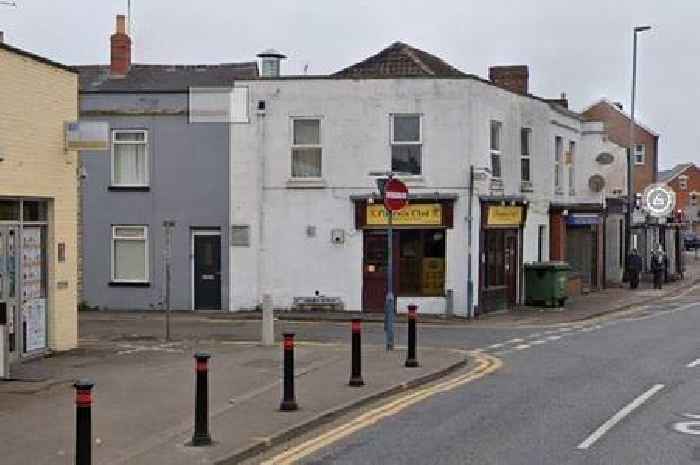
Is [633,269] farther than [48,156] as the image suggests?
Yes

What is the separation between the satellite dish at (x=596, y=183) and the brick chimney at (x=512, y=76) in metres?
4.43

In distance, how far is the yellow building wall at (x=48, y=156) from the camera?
1655 cm

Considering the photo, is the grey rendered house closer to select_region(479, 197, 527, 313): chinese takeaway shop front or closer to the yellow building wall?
select_region(479, 197, 527, 313): chinese takeaway shop front

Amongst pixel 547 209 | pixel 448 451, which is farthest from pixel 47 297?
pixel 547 209

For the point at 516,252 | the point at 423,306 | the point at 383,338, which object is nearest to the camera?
the point at 383,338

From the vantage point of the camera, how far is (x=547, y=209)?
3628cm

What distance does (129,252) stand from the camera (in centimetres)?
3048

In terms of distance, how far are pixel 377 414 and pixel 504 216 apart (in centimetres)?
1947

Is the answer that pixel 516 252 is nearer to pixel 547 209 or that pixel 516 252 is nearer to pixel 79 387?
pixel 547 209

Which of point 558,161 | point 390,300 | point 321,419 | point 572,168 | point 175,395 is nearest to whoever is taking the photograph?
point 321,419

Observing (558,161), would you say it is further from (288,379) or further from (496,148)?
(288,379)

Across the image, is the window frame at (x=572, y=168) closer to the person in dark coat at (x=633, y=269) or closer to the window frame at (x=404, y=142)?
the person in dark coat at (x=633, y=269)

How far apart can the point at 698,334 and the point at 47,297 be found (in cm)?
1446

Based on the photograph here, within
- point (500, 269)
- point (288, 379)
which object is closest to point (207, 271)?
point (500, 269)
